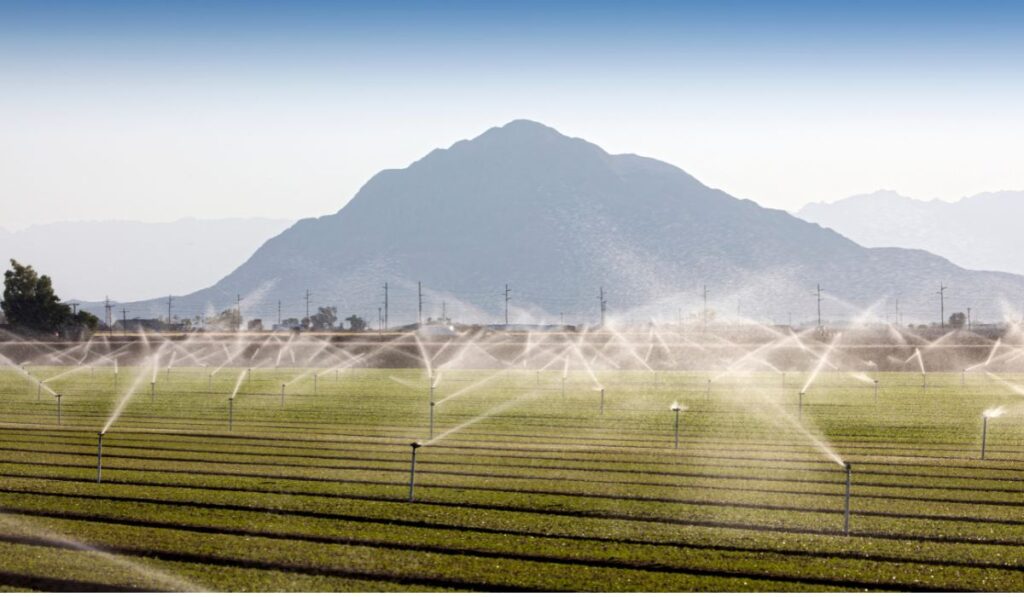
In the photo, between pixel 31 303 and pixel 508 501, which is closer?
pixel 508 501

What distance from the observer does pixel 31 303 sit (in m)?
122

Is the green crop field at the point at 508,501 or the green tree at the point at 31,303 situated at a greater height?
the green tree at the point at 31,303

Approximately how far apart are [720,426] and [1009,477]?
14542mm

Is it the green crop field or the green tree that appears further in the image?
the green tree

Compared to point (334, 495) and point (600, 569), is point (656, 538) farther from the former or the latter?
point (334, 495)

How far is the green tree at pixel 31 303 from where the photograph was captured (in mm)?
121125

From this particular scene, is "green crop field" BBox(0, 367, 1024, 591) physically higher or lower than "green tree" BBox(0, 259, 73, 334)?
lower

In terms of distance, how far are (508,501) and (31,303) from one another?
11285 centimetres

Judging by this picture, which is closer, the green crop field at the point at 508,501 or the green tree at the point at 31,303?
the green crop field at the point at 508,501

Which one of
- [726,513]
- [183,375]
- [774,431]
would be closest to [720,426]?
[774,431]

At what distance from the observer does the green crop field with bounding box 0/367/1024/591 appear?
1678cm

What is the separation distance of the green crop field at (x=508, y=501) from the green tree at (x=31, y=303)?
8203cm

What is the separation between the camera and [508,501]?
74.0 ft

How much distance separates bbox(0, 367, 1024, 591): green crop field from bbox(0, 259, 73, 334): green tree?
8203cm
